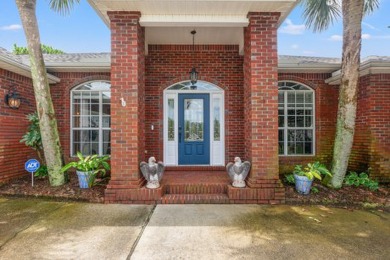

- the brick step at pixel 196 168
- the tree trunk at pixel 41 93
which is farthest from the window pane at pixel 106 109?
the brick step at pixel 196 168

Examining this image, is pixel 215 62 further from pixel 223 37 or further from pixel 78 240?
pixel 78 240

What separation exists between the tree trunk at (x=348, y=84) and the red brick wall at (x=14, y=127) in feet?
25.1

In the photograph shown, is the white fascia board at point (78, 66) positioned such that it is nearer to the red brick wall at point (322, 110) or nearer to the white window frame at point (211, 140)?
the white window frame at point (211, 140)

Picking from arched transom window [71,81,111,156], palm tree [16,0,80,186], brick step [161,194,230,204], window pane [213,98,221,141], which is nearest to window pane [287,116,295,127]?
window pane [213,98,221,141]

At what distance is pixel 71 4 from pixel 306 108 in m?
7.27

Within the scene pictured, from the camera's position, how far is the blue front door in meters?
6.58

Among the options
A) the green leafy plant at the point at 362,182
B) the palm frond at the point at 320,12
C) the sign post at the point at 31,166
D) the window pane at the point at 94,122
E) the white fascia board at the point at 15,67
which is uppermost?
the palm frond at the point at 320,12

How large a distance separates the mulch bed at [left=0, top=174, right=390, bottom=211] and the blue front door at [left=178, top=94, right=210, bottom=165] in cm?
229

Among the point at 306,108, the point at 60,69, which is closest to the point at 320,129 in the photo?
the point at 306,108

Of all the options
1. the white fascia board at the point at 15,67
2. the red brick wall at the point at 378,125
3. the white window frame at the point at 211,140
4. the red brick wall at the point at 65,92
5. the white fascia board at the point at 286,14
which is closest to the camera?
the white fascia board at the point at 286,14

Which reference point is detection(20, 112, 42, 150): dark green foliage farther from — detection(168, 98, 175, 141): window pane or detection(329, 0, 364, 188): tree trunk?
detection(329, 0, 364, 188): tree trunk

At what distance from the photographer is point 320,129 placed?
6.88 meters

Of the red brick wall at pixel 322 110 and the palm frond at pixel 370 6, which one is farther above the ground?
the palm frond at pixel 370 6

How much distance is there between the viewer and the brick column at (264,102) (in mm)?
4516
